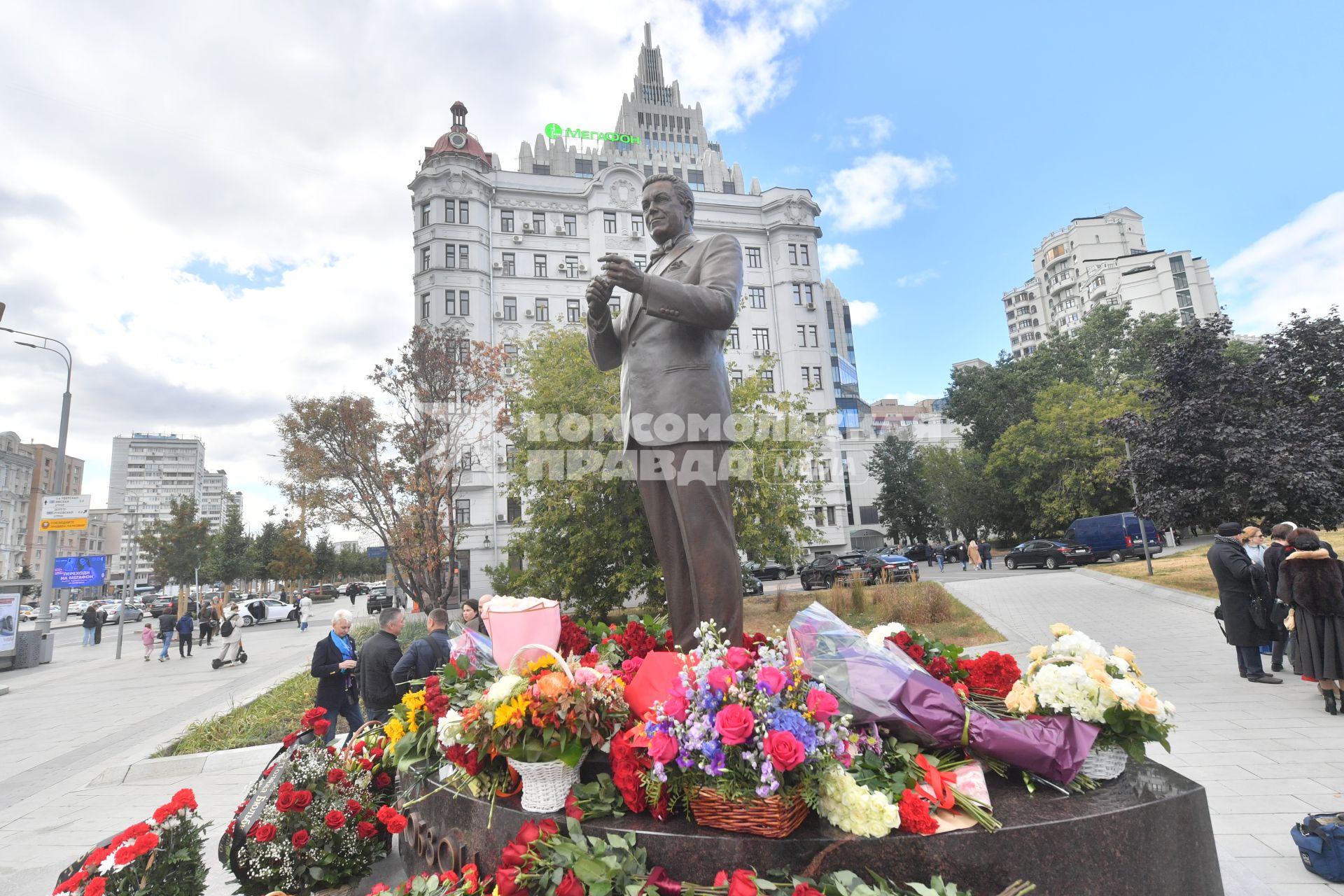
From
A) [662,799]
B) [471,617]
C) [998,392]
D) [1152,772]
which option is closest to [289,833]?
[662,799]

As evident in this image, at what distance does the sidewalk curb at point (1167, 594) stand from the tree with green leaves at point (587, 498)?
9227mm

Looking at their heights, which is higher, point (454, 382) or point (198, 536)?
point (454, 382)

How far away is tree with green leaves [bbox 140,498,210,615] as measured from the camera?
42.7 m

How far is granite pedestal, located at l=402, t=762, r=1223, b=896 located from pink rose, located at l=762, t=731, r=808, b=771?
304mm

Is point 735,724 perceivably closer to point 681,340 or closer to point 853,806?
point 853,806

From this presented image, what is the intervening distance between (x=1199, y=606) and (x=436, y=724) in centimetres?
1741

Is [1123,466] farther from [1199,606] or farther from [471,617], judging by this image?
[471,617]

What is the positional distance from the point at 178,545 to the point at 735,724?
51.5 meters

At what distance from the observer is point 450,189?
38781 mm

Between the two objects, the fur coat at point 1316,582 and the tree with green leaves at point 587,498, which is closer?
the fur coat at point 1316,582

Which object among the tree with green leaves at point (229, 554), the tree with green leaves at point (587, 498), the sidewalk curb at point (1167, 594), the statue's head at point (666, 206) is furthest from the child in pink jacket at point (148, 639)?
the tree with green leaves at point (229, 554)

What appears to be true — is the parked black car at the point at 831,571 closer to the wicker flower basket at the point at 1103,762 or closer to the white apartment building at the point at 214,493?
the wicker flower basket at the point at 1103,762

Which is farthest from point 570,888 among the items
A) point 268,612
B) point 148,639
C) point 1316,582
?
point 268,612

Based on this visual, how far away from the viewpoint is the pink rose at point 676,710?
94.3 inches
